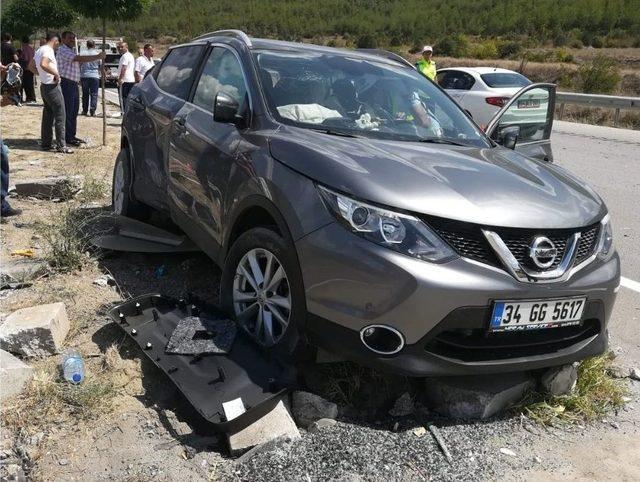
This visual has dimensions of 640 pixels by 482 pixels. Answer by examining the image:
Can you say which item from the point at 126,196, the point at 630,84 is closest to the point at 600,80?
the point at 630,84

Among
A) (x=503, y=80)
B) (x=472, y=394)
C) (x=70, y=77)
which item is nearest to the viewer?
(x=472, y=394)

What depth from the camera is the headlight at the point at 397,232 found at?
2.72 meters

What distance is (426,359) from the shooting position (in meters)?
2.81

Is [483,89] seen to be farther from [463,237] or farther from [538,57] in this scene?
[538,57]

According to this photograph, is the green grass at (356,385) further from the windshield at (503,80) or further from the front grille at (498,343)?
the windshield at (503,80)

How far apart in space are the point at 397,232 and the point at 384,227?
0.06m

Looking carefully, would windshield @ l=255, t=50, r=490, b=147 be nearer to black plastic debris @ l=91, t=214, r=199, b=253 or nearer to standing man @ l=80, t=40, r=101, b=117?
black plastic debris @ l=91, t=214, r=199, b=253

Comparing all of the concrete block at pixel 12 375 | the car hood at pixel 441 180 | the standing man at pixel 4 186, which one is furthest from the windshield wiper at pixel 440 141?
the standing man at pixel 4 186

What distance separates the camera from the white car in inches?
527

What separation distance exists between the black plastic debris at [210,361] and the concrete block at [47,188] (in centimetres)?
363

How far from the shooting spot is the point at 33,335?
348cm

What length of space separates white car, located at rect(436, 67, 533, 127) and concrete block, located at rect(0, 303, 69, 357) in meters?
11.0

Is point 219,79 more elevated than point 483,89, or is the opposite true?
point 219,79

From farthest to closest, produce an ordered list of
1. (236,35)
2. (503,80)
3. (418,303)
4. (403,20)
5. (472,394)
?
(403,20) → (503,80) → (236,35) → (472,394) → (418,303)
